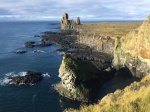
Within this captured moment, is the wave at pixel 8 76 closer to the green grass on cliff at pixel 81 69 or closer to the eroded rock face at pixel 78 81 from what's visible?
the eroded rock face at pixel 78 81

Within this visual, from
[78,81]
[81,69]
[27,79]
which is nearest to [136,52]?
[81,69]

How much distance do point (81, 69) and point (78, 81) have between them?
4960 millimetres

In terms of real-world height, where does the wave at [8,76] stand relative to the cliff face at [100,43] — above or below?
below

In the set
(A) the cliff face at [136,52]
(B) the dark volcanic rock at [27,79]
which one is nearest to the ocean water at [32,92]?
(B) the dark volcanic rock at [27,79]

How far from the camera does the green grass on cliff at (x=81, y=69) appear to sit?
67062 millimetres

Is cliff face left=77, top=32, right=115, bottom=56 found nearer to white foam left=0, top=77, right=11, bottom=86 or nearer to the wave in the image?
the wave

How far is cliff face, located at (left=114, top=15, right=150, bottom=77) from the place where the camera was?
79.6m

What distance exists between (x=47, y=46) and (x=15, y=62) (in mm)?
48795

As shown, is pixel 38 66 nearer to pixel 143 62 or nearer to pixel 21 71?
pixel 21 71

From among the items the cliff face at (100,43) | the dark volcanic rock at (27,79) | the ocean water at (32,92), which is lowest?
the ocean water at (32,92)

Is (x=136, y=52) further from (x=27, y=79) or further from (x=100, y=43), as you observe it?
(x=100, y=43)

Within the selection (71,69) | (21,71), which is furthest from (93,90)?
(21,71)

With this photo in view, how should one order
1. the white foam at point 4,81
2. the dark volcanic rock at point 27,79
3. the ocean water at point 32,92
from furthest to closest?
1. the white foam at point 4,81
2. the dark volcanic rock at point 27,79
3. the ocean water at point 32,92

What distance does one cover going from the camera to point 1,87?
73.3m
